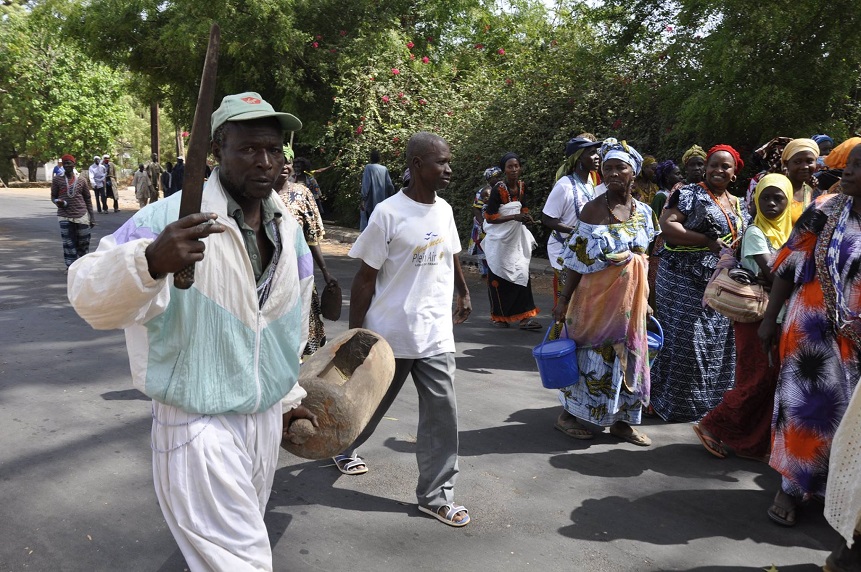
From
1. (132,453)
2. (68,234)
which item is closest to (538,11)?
(68,234)

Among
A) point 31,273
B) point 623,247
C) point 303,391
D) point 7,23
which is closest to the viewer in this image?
point 303,391

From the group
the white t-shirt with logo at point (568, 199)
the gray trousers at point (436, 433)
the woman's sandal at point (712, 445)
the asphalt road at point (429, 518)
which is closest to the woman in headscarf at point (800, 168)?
the woman's sandal at point (712, 445)

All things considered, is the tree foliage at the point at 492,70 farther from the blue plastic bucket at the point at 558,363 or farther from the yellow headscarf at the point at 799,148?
the blue plastic bucket at the point at 558,363

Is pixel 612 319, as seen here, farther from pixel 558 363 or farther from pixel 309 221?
pixel 309 221

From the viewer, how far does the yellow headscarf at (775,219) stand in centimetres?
508

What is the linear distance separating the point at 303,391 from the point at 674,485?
2767mm

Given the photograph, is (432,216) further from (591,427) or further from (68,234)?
(68,234)

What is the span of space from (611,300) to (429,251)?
1633 mm

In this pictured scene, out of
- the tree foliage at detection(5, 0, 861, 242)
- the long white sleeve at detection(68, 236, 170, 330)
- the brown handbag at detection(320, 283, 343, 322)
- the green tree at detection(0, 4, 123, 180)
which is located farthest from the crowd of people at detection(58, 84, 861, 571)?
the green tree at detection(0, 4, 123, 180)

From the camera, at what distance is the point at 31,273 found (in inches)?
498

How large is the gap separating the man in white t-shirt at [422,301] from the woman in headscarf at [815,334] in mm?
1761

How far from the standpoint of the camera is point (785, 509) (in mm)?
4242

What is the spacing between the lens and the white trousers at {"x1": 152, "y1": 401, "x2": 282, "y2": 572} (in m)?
2.49

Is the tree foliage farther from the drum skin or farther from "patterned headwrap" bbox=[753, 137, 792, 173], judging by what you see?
the drum skin
